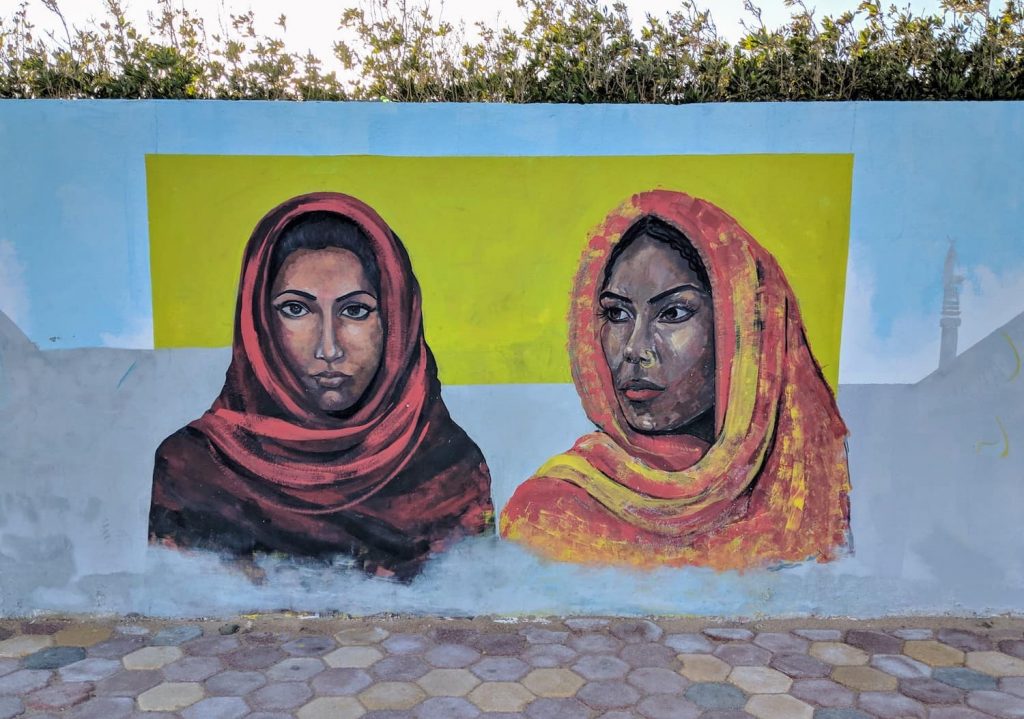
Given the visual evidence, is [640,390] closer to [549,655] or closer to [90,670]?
[549,655]

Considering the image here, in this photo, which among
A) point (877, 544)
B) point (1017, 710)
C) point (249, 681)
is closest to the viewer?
point (1017, 710)

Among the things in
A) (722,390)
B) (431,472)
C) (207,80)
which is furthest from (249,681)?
(207,80)

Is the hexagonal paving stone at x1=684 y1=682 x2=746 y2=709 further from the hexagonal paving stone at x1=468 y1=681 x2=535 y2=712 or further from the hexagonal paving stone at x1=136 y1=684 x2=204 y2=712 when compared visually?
the hexagonal paving stone at x1=136 y1=684 x2=204 y2=712

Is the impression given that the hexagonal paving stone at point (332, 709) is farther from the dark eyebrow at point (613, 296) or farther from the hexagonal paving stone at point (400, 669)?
the dark eyebrow at point (613, 296)

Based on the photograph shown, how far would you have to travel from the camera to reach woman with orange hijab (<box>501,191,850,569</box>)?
12.4ft

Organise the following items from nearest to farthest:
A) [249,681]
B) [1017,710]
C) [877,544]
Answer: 1. [1017,710]
2. [249,681]
3. [877,544]

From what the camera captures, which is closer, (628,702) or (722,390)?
(628,702)

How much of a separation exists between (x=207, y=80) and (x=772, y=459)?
3.36m

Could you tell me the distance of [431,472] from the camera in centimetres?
386

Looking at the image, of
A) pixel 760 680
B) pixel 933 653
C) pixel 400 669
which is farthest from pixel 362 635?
pixel 933 653

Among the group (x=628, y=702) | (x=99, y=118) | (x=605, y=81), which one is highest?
(x=605, y=81)

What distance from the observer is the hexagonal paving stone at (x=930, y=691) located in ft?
10.7

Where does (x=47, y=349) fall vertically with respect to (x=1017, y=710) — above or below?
above

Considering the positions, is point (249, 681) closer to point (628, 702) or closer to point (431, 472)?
point (431, 472)
